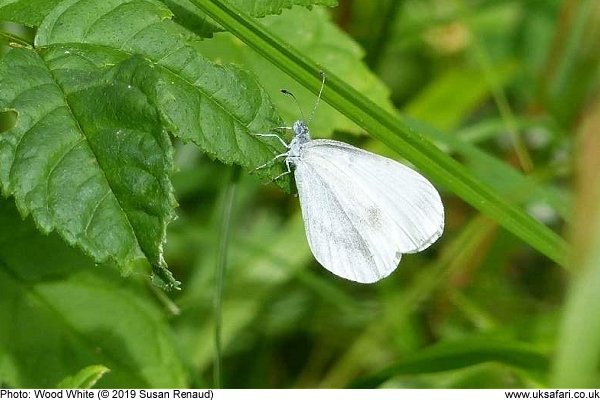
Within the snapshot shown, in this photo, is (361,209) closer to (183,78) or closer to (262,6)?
(262,6)

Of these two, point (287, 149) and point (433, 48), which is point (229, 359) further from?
point (433, 48)

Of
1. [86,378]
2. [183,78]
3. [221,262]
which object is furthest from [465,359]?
[183,78]

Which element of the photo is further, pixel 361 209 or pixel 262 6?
pixel 361 209

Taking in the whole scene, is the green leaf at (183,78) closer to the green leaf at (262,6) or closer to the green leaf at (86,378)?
the green leaf at (262,6)

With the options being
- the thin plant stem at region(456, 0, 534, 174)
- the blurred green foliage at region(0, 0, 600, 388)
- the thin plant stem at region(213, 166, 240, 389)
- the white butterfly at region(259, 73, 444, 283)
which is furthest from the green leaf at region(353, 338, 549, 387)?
the thin plant stem at region(456, 0, 534, 174)

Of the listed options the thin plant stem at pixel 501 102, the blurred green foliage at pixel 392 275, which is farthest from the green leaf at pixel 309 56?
the thin plant stem at pixel 501 102

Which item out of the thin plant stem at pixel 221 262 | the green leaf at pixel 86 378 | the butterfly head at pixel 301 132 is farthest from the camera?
the thin plant stem at pixel 221 262

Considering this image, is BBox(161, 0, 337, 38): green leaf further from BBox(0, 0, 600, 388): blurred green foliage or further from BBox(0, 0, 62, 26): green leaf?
BBox(0, 0, 600, 388): blurred green foliage
